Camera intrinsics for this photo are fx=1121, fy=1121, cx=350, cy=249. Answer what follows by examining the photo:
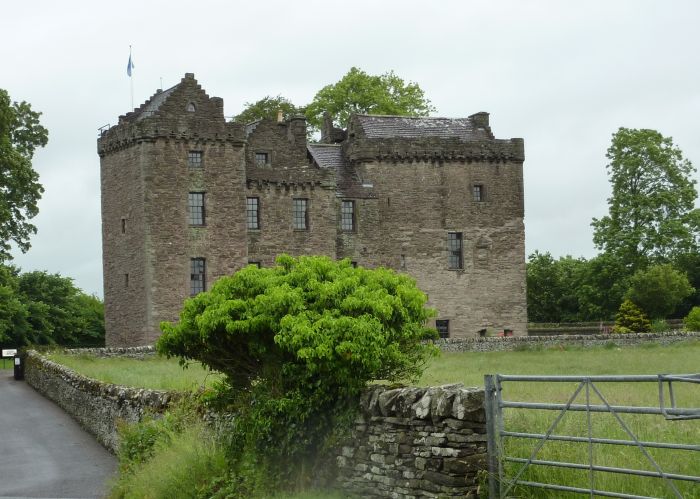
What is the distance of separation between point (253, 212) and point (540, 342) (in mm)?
15279

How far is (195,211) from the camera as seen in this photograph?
5241 centimetres

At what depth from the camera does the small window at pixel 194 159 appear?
52.4m

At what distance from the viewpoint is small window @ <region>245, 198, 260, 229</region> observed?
54.9 meters

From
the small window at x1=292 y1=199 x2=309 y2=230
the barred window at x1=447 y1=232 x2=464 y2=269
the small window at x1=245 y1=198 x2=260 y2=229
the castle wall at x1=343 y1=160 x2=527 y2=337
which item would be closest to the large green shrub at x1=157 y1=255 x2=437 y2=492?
the small window at x1=245 y1=198 x2=260 y2=229

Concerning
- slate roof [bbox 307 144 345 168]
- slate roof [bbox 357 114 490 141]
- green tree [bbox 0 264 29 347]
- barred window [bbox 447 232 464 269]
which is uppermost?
slate roof [bbox 357 114 490 141]

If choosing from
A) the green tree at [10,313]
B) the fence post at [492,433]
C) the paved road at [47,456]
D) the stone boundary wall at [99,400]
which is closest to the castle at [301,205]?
the green tree at [10,313]

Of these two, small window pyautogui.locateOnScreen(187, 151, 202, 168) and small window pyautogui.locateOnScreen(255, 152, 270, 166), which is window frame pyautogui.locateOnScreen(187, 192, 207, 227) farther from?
small window pyautogui.locateOnScreen(255, 152, 270, 166)

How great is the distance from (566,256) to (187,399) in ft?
245

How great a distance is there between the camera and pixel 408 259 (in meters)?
59.6

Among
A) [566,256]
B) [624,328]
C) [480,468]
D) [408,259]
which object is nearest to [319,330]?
[480,468]

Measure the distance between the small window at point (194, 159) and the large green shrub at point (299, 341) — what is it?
117ft

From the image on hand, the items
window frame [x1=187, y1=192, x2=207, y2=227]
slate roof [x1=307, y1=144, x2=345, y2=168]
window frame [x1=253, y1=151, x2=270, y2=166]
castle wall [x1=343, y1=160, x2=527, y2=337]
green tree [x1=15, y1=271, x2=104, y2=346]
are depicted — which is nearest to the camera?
window frame [x1=187, y1=192, x2=207, y2=227]

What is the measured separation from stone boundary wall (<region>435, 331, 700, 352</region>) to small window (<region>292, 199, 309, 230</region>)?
362 inches

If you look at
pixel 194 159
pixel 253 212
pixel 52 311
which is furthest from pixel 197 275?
pixel 52 311
